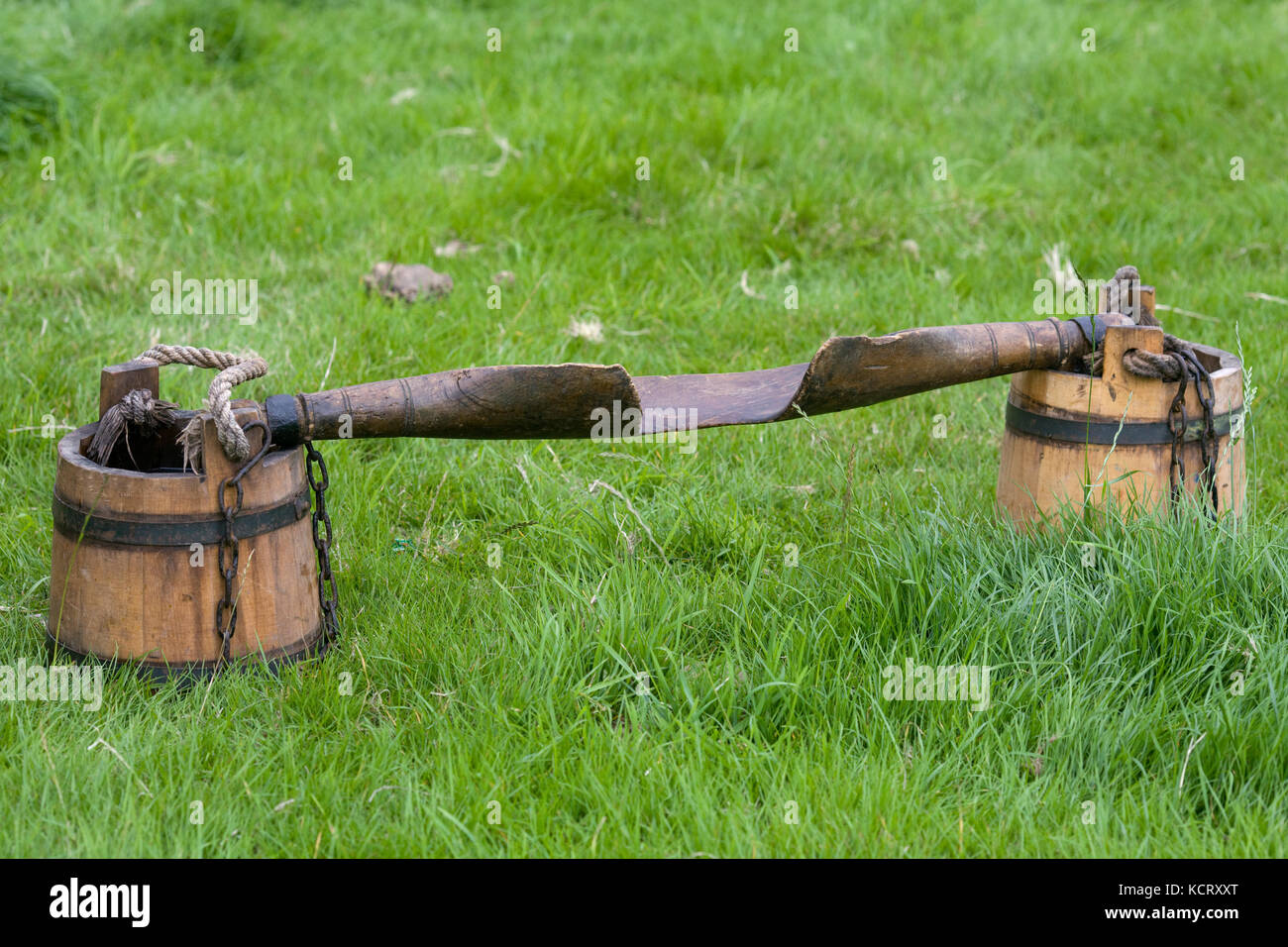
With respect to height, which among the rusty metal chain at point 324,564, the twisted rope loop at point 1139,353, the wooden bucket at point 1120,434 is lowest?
the rusty metal chain at point 324,564

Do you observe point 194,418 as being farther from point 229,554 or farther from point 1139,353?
point 1139,353

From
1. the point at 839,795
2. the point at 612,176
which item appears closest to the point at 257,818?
the point at 839,795

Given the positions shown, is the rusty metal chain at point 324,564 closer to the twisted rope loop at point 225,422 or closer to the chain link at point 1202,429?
the twisted rope loop at point 225,422

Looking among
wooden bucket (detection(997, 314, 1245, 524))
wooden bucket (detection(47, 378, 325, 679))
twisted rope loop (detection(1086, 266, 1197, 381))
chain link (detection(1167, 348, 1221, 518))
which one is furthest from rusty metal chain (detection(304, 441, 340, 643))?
chain link (detection(1167, 348, 1221, 518))

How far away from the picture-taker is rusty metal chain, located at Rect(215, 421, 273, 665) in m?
3.07

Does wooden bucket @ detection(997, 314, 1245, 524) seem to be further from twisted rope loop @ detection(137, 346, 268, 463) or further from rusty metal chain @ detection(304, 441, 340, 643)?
twisted rope loop @ detection(137, 346, 268, 463)

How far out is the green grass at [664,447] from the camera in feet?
9.09

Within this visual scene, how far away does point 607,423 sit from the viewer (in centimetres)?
331

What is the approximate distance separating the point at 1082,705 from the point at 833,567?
828mm

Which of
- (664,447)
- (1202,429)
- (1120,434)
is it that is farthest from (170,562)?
(1202,429)

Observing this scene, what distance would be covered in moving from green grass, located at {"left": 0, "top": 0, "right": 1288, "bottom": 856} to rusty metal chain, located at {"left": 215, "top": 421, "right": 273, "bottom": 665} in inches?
4.6

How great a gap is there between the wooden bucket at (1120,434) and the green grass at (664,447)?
15 centimetres

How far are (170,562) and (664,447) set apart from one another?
1950 millimetres

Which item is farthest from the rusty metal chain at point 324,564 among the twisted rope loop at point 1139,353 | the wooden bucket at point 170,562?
the twisted rope loop at point 1139,353
